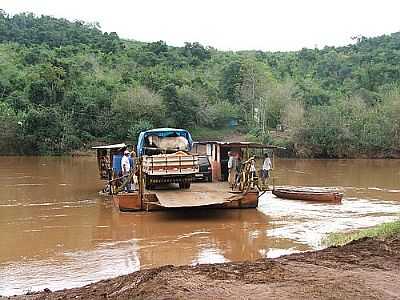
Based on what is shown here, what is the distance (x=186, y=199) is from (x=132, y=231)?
74.6 inches

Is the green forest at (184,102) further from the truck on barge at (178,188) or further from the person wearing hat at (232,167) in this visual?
the truck on barge at (178,188)

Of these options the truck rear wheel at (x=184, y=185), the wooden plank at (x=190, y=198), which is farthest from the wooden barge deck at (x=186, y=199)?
the truck rear wheel at (x=184, y=185)

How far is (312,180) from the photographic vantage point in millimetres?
27141

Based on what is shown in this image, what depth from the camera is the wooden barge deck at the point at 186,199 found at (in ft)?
48.5

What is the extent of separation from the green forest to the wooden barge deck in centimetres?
2795

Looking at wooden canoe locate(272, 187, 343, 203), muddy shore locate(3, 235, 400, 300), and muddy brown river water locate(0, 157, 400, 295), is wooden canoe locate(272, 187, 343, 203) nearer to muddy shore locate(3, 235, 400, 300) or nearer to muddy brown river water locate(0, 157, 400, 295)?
muddy brown river water locate(0, 157, 400, 295)

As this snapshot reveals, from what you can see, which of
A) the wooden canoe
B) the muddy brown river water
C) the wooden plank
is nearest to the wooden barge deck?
the wooden plank

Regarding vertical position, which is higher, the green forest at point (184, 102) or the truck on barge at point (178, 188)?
the green forest at point (184, 102)

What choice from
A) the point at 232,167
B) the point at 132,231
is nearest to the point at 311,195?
the point at 232,167

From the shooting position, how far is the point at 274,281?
630 cm

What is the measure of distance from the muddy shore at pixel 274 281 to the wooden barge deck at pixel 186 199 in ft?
22.6

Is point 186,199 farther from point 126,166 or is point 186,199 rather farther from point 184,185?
point 126,166

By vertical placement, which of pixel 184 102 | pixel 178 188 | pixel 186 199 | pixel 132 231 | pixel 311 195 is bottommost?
pixel 132 231

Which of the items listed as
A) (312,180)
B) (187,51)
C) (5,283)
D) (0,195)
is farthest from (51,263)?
(187,51)
